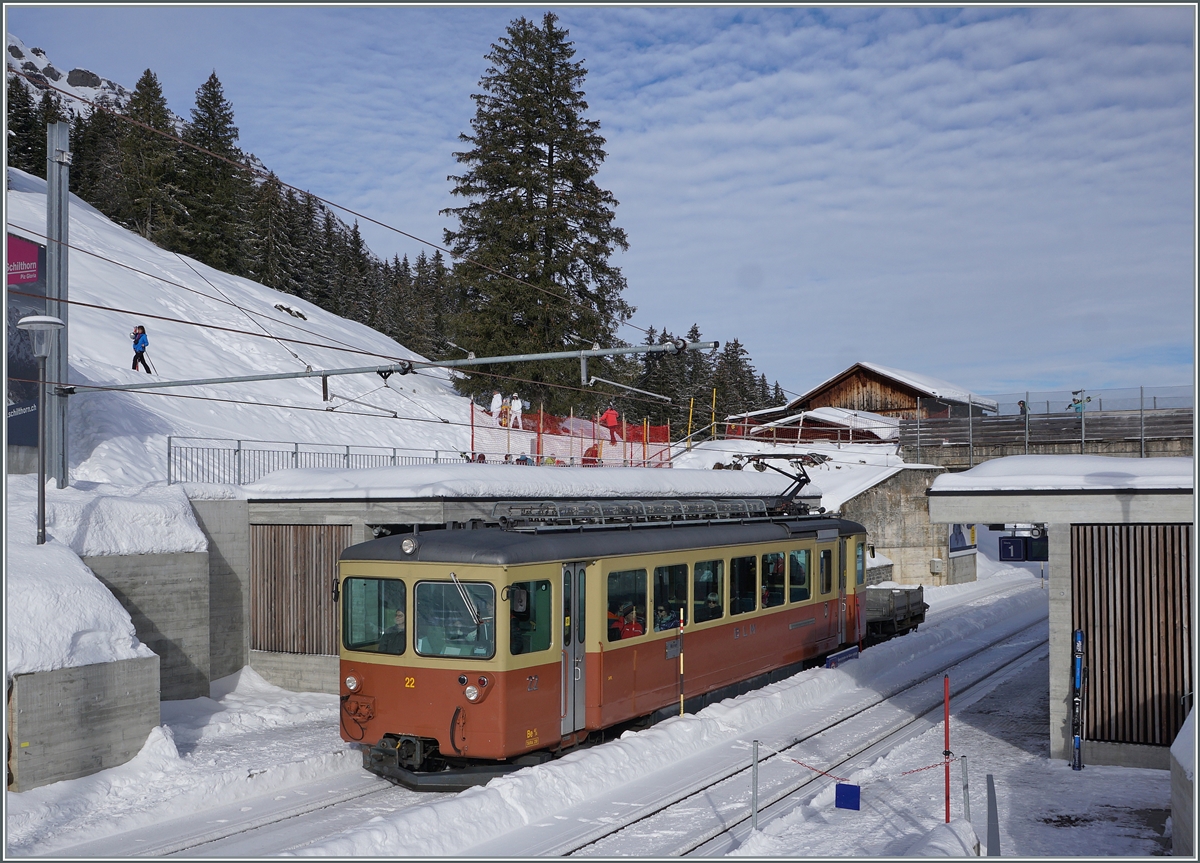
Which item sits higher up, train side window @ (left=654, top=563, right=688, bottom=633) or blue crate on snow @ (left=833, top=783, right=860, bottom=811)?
train side window @ (left=654, top=563, right=688, bottom=633)

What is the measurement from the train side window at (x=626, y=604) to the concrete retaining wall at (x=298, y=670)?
6.66 meters

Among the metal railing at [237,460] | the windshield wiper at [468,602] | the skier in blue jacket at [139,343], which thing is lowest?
the windshield wiper at [468,602]

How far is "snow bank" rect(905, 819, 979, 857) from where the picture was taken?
26.7 ft

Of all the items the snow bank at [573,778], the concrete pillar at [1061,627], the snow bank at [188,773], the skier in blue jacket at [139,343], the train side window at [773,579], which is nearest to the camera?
the snow bank at [573,778]

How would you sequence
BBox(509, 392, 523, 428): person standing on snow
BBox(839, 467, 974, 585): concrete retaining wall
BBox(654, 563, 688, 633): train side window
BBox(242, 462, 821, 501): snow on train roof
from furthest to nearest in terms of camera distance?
BBox(839, 467, 974, 585): concrete retaining wall → BBox(509, 392, 523, 428): person standing on snow → BBox(242, 462, 821, 501): snow on train roof → BBox(654, 563, 688, 633): train side window

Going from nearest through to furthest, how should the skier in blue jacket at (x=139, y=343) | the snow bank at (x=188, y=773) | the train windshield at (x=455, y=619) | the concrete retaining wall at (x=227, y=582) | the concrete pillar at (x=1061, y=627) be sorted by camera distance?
1. the snow bank at (x=188, y=773)
2. the train windshield at (x=455, y=619)
3. the concrete pillar at (x=1061, y=627)
4. the concrete retaining wall at (x=227, y=582)
5. the skier in blue jacket at (x=139, y=343)

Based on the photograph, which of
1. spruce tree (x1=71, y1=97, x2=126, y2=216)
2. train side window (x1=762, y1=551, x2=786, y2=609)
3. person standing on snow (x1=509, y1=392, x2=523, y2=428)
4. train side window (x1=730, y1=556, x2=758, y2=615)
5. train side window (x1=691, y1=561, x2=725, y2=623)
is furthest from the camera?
spruce tree (x1=71, y1=97, x2=126, y2=216)

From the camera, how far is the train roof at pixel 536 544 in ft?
36.8

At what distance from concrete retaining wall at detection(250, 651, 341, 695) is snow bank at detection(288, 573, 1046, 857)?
6.76 m

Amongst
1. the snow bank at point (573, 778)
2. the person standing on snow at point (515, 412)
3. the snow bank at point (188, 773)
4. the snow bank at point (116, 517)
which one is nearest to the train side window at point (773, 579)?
the snow bank at point (573, 778)

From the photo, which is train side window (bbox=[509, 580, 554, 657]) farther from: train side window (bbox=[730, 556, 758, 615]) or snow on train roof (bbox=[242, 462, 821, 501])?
snow on train roof (bbox=[242, 462, 821, 501])

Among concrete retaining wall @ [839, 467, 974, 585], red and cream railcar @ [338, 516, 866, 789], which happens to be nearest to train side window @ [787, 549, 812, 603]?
red and cream railcar @ [338, 516, 866, 789]

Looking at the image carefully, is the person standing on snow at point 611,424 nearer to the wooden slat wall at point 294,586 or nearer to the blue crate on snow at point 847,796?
the wooden slat wall at point 294,586

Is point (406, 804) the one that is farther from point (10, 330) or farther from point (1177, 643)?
point (10, 330)
